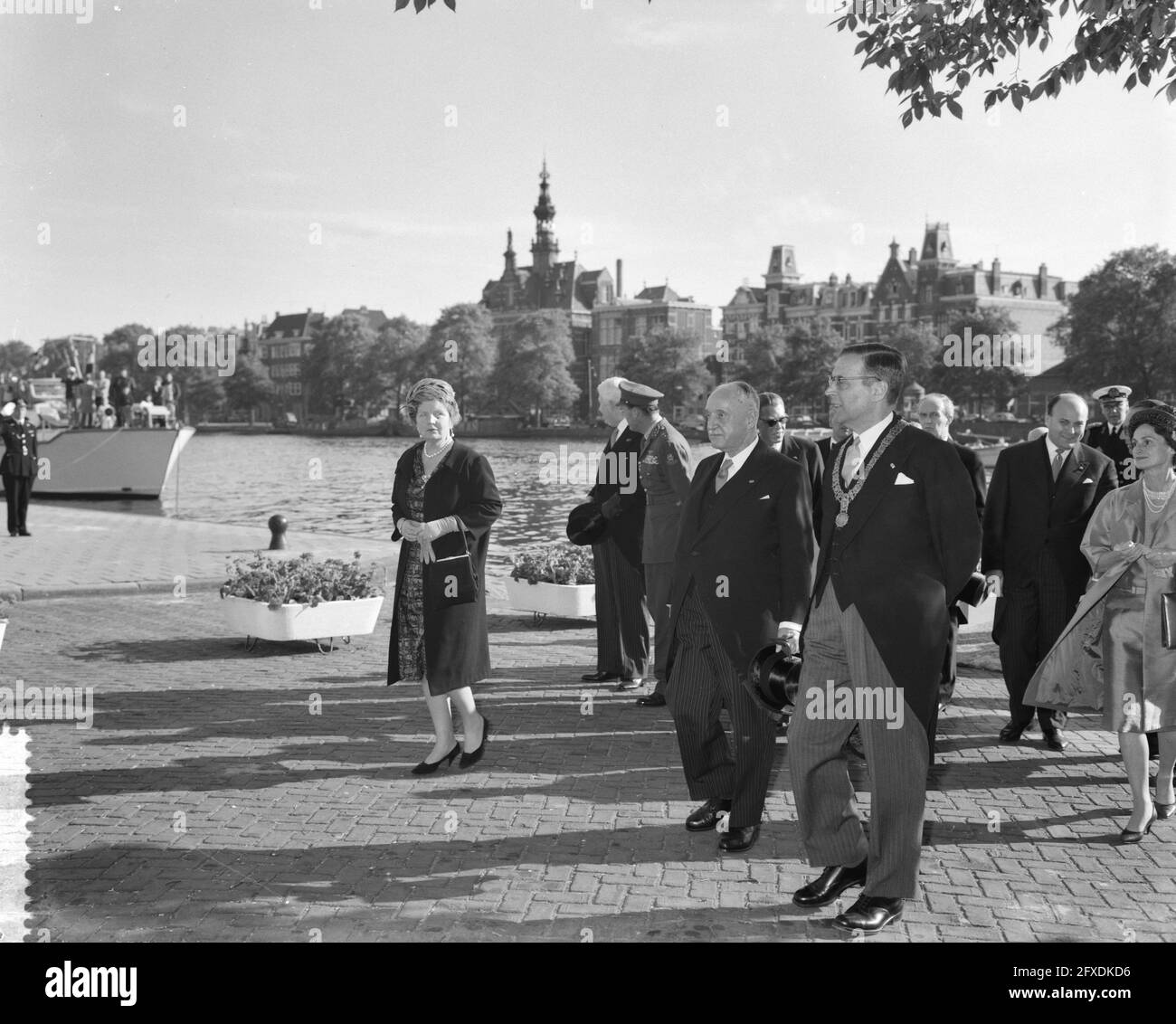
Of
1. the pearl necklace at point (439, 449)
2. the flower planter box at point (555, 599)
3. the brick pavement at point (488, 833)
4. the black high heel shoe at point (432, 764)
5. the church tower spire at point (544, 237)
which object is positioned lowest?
the brick pavement at point (488, 833)

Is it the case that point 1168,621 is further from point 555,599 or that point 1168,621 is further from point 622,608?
point 555,599

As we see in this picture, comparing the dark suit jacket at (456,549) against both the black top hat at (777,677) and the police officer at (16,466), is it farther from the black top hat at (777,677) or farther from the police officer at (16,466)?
the police officer at (16,466)

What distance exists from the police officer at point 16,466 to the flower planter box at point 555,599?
1170 cm

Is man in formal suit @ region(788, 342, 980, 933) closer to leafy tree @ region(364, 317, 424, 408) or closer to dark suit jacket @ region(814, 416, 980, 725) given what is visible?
dark suit jacket @ region(814, 416, 980, 725)

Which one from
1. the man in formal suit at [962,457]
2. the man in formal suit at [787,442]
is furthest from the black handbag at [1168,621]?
the man in formal suit at [787,442]

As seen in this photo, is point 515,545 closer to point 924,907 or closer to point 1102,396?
point 1102,396

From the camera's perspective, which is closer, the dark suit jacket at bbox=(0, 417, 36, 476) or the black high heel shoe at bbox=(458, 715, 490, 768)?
the black high heel shoe at bbox=(458, 715, 490, 768)

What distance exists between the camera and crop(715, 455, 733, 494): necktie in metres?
5.32

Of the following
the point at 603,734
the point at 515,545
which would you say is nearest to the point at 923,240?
the point at 515,545

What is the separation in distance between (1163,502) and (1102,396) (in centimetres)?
354

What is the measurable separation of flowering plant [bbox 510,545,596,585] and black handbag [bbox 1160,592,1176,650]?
691 centimetres

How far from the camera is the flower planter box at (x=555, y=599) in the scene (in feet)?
38.6

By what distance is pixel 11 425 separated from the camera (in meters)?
20.8

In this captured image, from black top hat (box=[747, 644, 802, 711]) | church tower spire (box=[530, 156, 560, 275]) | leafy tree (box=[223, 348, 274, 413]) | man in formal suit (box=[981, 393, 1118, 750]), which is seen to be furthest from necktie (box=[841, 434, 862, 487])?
church tower spire (box=[530, 156, 560, 275])
